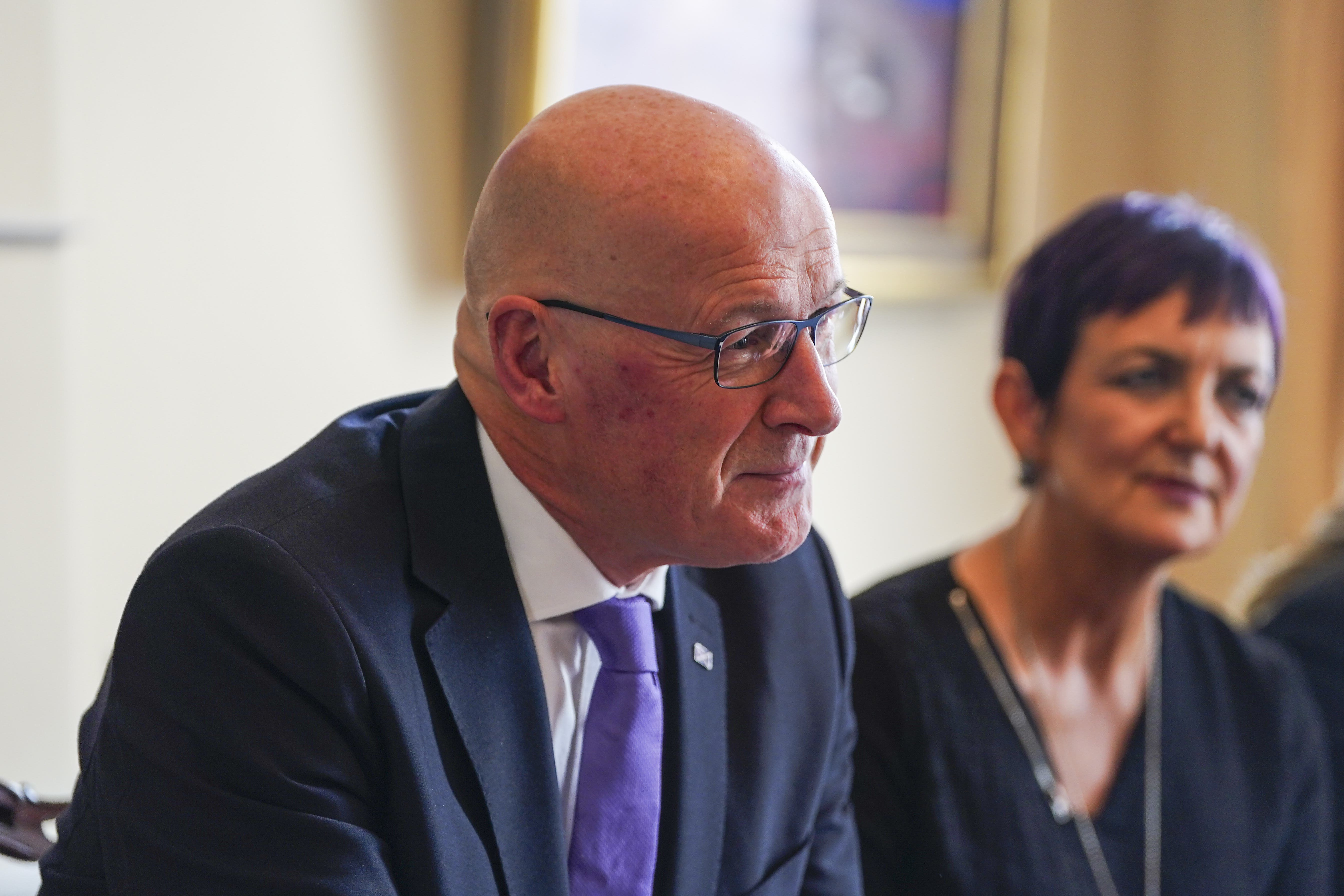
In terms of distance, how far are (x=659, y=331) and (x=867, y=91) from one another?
1.88m

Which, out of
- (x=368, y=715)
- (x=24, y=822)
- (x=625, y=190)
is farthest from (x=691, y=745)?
(x=24, y=822)

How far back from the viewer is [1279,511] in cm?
379

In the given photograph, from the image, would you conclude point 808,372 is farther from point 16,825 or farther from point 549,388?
point 16,825

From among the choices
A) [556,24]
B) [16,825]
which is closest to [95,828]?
[16,825]

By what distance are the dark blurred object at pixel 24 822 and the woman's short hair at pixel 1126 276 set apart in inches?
58.6

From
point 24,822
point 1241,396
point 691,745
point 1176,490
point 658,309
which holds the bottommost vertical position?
point 24,822

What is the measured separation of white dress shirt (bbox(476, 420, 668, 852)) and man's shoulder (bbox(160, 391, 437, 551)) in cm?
10

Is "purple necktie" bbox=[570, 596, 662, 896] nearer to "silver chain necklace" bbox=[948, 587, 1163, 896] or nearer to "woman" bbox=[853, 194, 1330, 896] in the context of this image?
"woman" bbox=[853, 194, 1330, 896]

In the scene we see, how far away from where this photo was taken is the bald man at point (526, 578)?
111 centimetres

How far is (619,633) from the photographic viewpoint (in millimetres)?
1332

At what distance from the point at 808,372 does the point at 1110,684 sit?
1.16 meters

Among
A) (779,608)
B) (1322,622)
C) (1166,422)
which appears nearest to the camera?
(779,608)

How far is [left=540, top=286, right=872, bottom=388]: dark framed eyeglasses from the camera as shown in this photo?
1.20 m

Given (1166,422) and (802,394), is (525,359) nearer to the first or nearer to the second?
(802,394)
